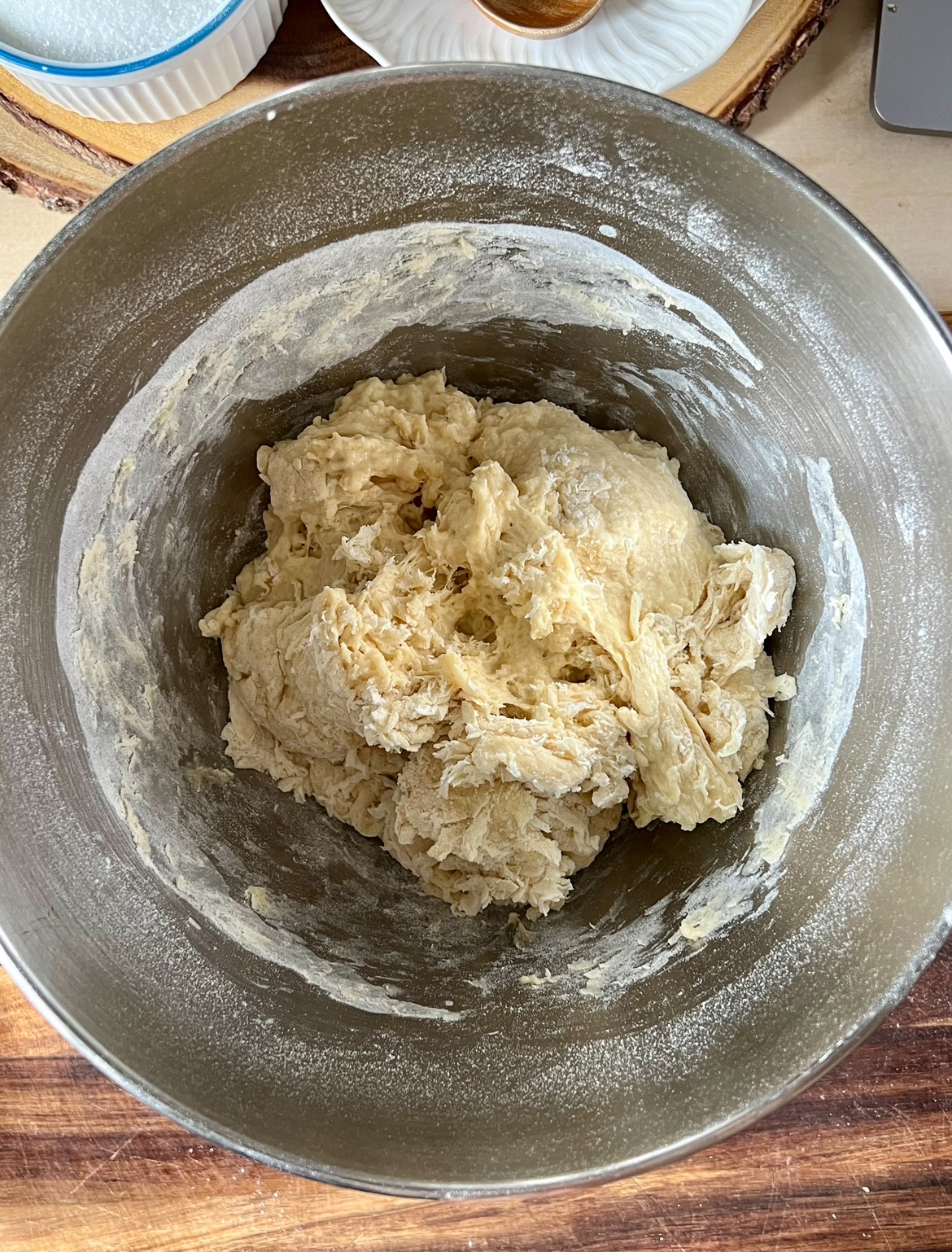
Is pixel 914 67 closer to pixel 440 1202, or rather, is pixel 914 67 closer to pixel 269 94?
pixel 269 94

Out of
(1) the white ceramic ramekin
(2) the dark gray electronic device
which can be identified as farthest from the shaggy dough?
(2) the dark gray electronic device

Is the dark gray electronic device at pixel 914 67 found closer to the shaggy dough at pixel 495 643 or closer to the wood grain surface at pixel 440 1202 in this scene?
the shaggy dough at pixel 495 643

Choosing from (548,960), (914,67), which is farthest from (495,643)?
(914,67)

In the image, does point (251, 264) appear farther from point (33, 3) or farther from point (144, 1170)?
point (144, 1170)

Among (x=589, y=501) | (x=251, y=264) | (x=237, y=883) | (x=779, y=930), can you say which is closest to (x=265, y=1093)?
(x=237, y=883)

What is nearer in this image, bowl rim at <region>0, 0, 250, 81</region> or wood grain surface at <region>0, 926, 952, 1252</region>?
bowl rim at <region>0, 0, 250, 81</region>

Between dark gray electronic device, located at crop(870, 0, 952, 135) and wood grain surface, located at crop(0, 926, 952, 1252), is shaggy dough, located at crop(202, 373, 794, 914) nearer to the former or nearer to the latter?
wood grain surface, located at crop(0, 926, 952, 1252)
